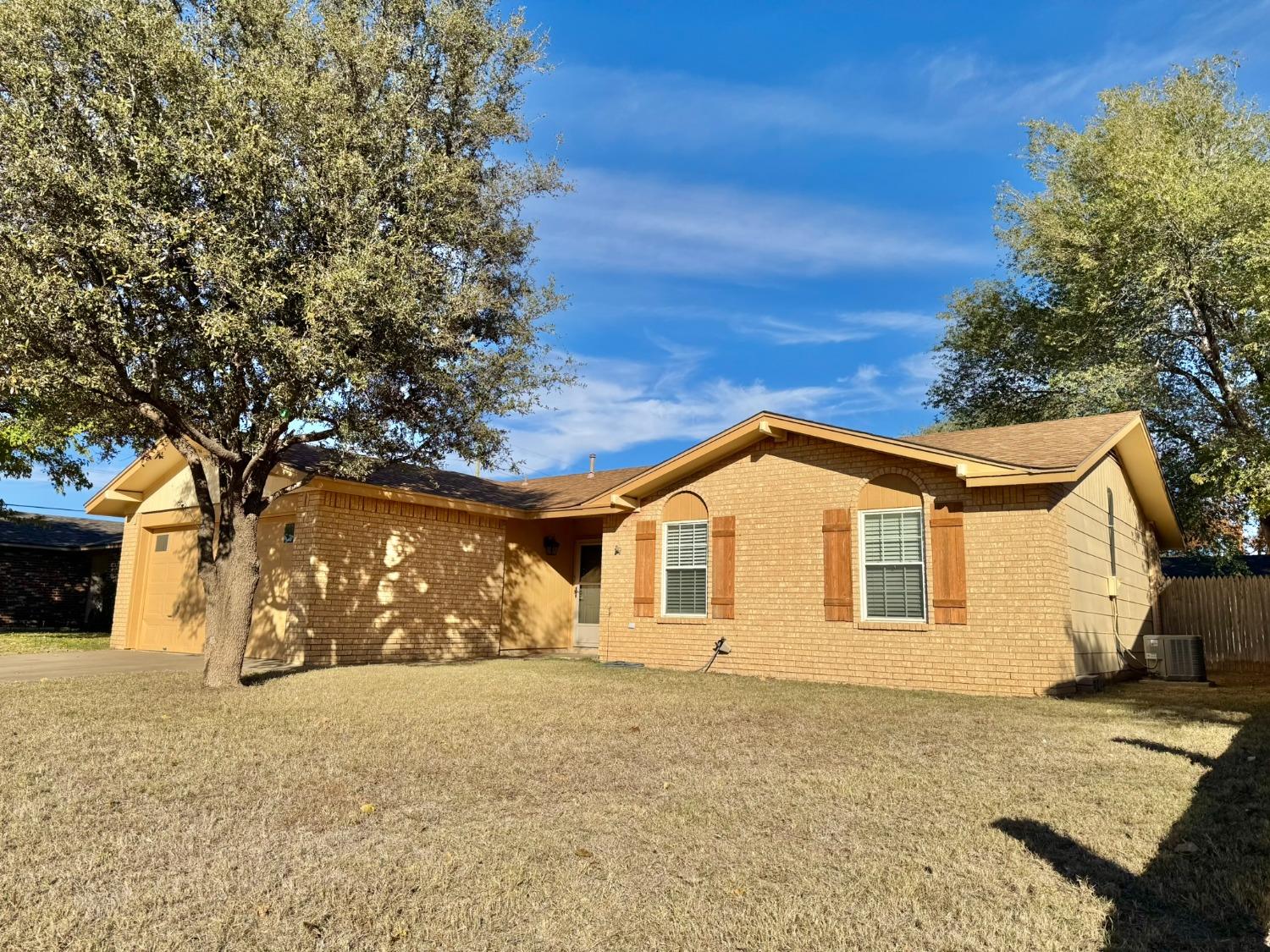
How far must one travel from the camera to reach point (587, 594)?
17.7m

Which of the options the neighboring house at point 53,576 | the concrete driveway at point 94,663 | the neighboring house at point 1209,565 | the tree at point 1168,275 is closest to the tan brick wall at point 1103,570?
the tree at point 1168,275

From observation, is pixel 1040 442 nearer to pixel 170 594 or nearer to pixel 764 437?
pixel 764 437

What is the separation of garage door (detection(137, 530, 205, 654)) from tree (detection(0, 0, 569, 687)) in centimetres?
560

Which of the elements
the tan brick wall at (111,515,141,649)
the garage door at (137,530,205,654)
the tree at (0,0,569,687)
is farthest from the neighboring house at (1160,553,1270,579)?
the tan brick wall at (111,515,141,649)

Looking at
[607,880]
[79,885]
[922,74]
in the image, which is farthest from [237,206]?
[922,74]

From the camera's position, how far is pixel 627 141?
1772 centimetres

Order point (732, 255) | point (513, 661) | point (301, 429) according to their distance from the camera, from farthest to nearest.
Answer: point (732, 255)
point (513, 661)
point (301, 429)

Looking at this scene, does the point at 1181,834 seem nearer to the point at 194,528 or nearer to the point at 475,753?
the point at 475,753

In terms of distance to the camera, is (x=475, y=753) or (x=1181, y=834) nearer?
(x=1181, y=834)

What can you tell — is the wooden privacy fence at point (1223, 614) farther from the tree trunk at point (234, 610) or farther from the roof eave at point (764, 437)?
the tree trunk at point (234, 610)

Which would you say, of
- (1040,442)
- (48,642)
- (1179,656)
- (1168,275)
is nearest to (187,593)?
(48,642)

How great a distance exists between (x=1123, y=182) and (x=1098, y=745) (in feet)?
57.3

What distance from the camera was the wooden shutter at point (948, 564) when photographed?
10672mm

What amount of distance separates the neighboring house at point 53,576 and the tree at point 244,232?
665 inches
